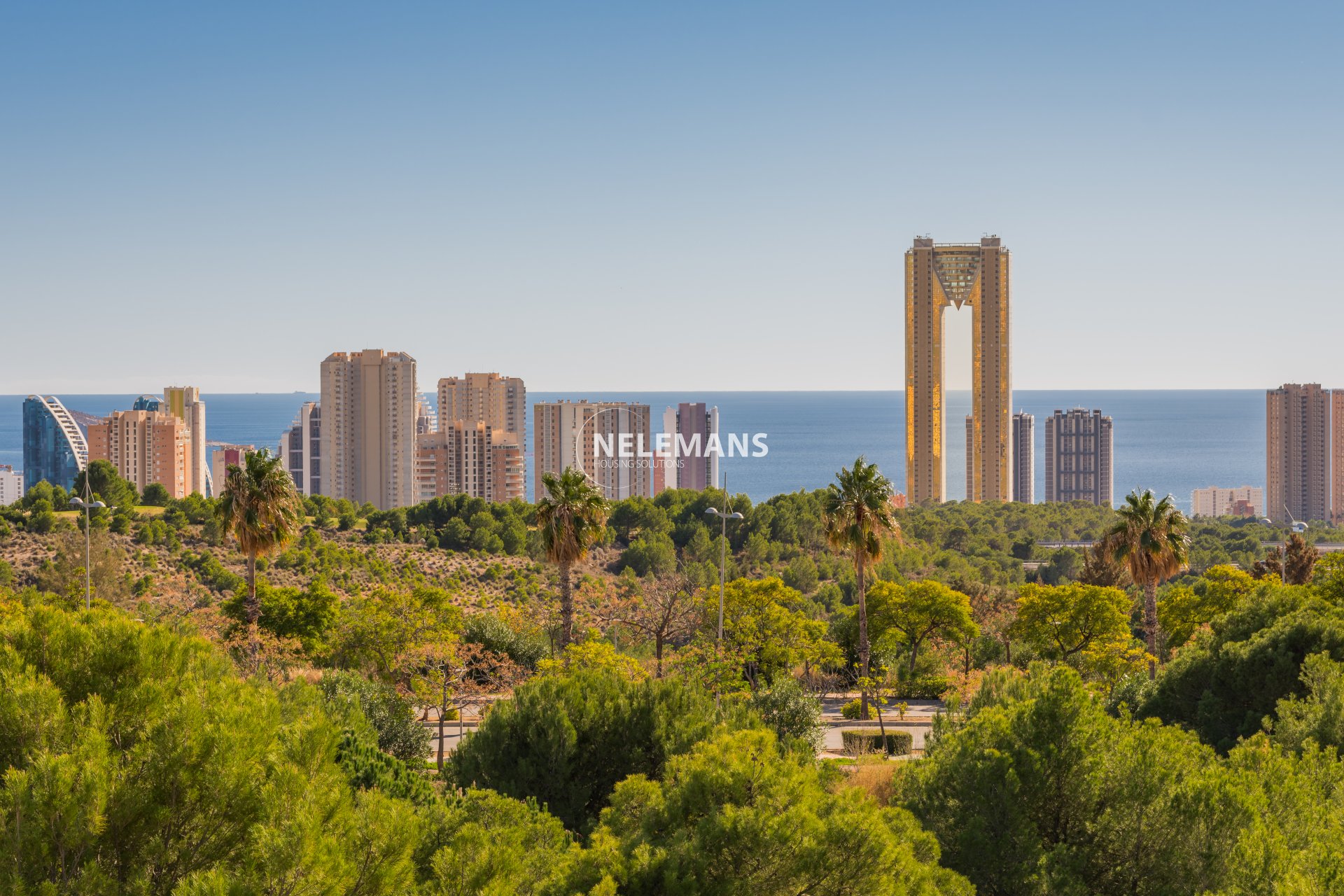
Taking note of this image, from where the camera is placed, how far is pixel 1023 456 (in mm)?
163250

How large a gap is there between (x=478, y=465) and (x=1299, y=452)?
324ft

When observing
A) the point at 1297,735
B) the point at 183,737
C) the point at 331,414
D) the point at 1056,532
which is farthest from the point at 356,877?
the point at 331,414

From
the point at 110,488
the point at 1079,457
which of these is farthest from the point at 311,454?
the point at 1079,457

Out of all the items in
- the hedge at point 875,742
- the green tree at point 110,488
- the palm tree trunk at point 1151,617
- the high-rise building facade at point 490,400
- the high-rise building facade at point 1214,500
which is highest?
the high-rise building facade at point 490,400

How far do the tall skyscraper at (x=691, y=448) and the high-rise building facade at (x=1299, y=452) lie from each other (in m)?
69.3

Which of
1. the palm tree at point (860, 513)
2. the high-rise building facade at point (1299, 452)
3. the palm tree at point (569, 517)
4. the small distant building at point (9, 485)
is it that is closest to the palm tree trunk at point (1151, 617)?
the palm tree at point (860, 513)

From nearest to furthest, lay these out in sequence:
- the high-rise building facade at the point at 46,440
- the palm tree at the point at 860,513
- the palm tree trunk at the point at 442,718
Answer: the palm tree trunk at the point at 442,718
the palm tree at the point at 860,513
the high-rise building facade at the point at 46,440

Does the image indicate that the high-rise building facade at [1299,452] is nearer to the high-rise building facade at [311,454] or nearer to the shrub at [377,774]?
the high-rise building facade at [311,454]

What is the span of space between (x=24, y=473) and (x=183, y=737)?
154m

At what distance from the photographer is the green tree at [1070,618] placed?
35406mm

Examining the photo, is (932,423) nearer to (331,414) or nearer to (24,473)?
(331,414)

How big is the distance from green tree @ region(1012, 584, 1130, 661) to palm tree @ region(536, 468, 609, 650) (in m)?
16.2

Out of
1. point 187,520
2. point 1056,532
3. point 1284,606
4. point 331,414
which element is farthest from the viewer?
point 331,414

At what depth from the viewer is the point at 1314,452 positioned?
447 ft
